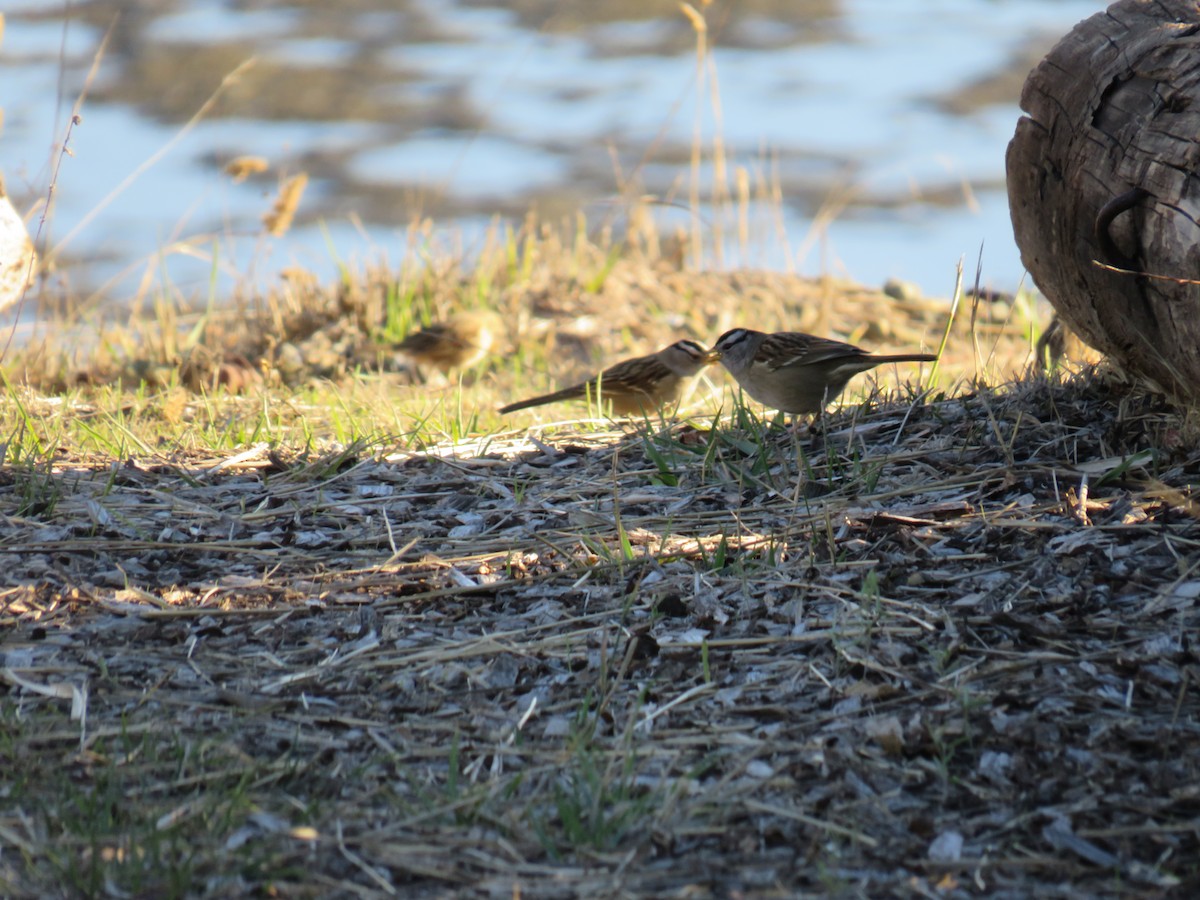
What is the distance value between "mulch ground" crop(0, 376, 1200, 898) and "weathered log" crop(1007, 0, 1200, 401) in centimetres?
30

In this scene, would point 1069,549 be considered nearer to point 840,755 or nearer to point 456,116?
point 840,755

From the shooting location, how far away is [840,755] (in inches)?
119

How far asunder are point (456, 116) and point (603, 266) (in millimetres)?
3832

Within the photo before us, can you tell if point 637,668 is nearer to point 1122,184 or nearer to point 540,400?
point 1122,184

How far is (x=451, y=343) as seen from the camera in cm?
831

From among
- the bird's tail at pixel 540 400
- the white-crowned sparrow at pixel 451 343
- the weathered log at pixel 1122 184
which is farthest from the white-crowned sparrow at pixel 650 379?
the weathered log at pixel 1122 184

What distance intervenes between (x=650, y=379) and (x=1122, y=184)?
114 inches

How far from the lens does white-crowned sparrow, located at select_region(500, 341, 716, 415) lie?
6691mm

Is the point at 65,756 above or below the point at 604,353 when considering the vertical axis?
above

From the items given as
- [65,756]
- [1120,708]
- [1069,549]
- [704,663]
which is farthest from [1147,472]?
[65,756]

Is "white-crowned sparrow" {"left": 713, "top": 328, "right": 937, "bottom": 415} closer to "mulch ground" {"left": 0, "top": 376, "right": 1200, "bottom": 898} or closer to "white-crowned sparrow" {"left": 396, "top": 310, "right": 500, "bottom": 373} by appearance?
"mulch ground" {"left": 0, "top": 376, "right": 1200, "bottom": 898}

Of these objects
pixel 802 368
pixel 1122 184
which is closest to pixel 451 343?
pixel 802 368

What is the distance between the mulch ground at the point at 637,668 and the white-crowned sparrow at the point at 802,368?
0.30 meters

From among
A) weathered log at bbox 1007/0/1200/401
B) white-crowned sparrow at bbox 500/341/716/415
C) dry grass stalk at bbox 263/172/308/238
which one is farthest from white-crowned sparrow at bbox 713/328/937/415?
dry grass stalk at bbox 263/172/308/238
